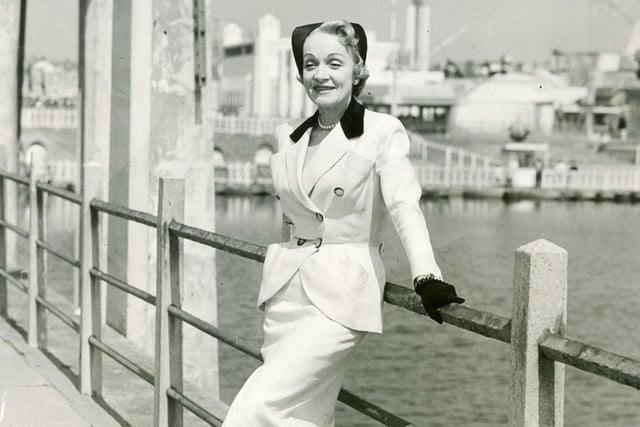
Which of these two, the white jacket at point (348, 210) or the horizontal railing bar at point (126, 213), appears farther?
the horizontal railing bar at point (126, 213)

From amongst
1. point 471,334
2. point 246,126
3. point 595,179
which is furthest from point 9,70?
point 595,179

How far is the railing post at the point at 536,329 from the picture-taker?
93.7 inches

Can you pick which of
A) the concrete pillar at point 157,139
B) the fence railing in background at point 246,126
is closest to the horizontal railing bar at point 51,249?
the concrete pillar at point 157,139

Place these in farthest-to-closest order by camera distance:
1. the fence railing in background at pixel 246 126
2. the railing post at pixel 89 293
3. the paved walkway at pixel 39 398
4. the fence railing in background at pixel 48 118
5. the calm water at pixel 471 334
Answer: the fence railing in background at pixel 246 126, the fence railing in background at pixel 48 118, the calm water at pixel 471 334, the railing post at pixel 89 293, the paved walkway at pixel 39 398

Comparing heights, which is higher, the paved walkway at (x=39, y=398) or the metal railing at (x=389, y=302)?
the metal railing at (x=389, y=302)

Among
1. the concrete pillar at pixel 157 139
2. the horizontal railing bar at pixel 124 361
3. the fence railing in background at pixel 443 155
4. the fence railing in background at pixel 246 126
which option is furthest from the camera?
the fence railing in background at pixel 443 155

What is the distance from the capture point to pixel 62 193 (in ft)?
20.0

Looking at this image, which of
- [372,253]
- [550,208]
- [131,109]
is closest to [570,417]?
[131,109]

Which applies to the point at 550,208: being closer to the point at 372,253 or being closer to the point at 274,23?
the point at 274,23

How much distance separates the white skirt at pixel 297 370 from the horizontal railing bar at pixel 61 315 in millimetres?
2844

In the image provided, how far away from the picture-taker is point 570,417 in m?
16.9

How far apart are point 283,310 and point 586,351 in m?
1.00

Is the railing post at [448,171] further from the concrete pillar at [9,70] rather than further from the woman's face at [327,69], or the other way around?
the woman's face at [327,69]

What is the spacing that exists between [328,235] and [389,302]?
0.73ft
